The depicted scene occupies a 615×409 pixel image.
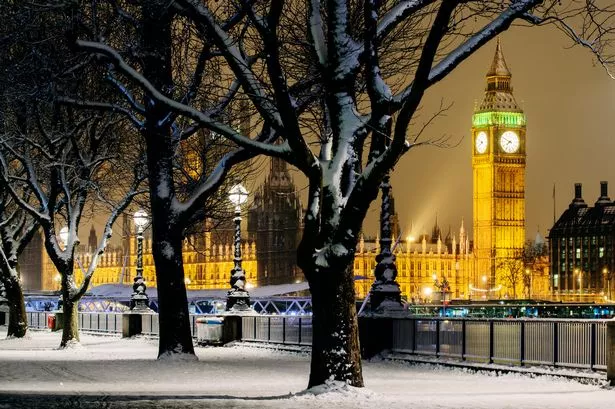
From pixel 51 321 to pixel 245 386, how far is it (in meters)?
38.0

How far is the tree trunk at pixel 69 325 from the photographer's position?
1471 inches

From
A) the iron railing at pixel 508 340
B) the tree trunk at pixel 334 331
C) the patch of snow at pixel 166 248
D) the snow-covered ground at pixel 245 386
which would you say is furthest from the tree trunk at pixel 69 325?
the tree trunk at pixel 334 331

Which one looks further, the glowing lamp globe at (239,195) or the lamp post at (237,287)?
the lamp post at (237,287)

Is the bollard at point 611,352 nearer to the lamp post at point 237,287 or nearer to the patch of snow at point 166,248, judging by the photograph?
the patch of snow at point 166,248

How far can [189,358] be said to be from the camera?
2784 centimetres

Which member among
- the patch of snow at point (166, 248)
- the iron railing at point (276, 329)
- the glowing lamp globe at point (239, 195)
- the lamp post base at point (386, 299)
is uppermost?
the glowing lamp globe at point (239, 195)

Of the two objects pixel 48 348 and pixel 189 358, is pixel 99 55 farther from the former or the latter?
pixel 48 348

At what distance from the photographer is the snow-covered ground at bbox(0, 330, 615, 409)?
18156 millimetres

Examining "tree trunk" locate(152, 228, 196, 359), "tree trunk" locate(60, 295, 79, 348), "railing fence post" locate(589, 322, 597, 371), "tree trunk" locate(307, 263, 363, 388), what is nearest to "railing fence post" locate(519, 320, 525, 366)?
"railing fence post" locate(589, 322, 597, 371)

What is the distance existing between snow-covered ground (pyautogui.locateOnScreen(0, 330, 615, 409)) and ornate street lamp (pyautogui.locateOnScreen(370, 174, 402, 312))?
1.78 metres

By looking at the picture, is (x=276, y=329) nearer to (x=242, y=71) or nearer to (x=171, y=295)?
(x=171, y=295)

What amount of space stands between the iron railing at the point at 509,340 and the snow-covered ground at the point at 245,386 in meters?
0.73

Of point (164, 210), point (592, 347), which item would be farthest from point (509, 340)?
point (164, 210)

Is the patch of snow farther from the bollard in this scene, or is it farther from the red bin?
the red bin
